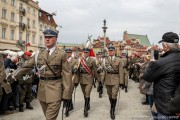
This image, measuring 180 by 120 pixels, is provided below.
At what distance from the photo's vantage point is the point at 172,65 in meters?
3.90

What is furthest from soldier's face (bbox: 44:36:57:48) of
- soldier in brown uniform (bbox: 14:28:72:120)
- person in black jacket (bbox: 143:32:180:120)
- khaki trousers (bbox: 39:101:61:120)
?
person in black jacket (bbox: 143:32:180:120)

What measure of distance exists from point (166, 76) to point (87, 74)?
531 centimetres

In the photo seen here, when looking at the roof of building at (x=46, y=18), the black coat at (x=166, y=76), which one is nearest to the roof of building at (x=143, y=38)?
the roof of building at (x=46, y=18)

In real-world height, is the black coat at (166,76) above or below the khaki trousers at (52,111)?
above

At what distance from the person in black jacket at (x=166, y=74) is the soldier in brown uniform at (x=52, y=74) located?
5.87 feet

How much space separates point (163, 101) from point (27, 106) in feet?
22.4

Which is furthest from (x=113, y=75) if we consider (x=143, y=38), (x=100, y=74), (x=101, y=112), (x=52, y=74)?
(x=143, y=38)

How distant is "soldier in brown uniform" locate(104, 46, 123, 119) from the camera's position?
8.65 meters

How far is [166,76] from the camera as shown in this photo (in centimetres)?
394

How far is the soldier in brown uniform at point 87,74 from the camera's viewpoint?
898 cm

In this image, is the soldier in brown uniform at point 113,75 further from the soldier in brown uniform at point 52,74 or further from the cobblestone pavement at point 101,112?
the soldier in brown uniform at point 52,74

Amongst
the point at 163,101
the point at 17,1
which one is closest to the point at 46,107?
the point at 163,101

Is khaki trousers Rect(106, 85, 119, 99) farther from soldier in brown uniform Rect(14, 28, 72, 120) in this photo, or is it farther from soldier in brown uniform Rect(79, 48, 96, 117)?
soldier in brown uniform Rect(14, 28, 72, 120)

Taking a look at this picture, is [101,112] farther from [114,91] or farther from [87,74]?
[87,74]
